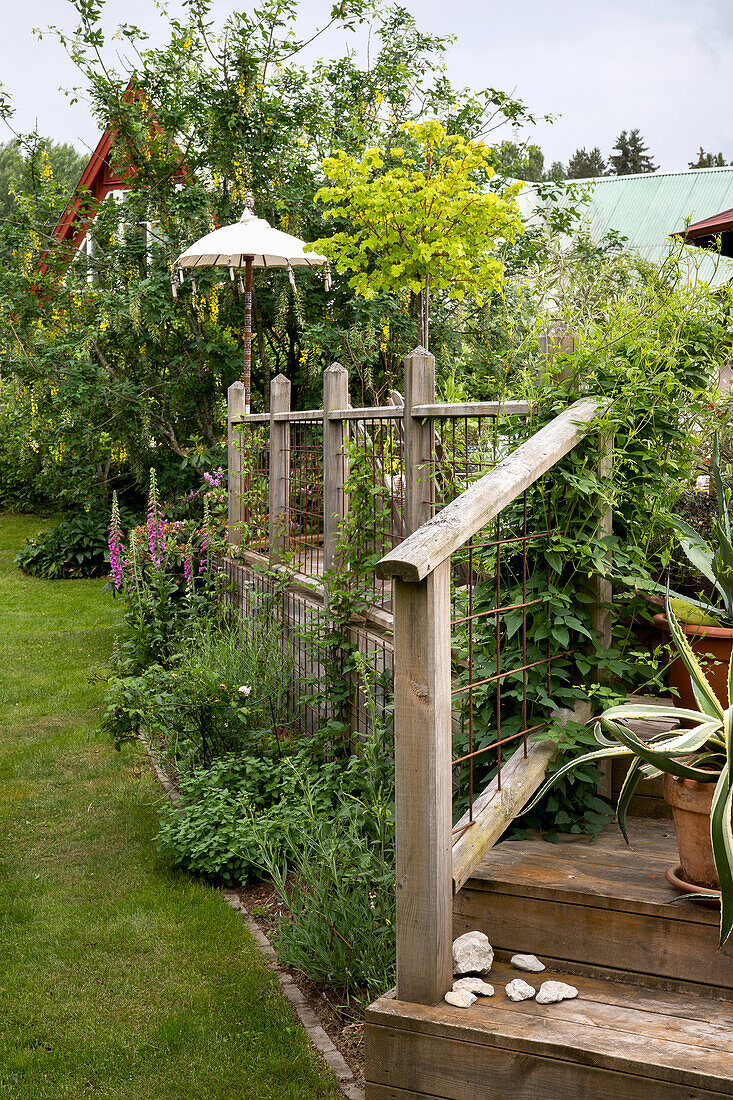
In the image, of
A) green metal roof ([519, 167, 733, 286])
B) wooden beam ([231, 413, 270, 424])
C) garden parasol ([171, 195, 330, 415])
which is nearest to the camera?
wooden beam ([231, 413, 270, 424])

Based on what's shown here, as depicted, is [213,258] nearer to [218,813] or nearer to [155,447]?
[155,447]

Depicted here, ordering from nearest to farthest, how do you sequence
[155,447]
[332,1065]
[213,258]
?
1. [332,1065]
2. [213,258]
3. [155,447]

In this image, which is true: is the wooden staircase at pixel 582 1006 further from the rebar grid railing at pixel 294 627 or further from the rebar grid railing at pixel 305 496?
the rebar grid railing at pixel 305 496

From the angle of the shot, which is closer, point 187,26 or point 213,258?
point 213,258

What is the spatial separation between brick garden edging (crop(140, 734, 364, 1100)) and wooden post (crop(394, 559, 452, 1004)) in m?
0.67

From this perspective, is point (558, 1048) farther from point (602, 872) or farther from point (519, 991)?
point (602, 872)

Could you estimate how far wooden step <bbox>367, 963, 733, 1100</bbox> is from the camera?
1.94 metres

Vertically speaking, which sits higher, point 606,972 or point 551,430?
point 551,430

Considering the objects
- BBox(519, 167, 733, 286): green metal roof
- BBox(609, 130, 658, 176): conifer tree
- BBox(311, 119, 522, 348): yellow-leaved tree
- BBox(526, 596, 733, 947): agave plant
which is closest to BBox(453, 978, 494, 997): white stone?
BBox(526, 596, 733, 947): agave plant

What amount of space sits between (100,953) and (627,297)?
9.93 ft

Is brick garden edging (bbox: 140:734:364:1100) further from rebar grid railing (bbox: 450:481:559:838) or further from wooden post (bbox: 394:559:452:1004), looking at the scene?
rebar grid railing (bbox: 450:481:559:838)

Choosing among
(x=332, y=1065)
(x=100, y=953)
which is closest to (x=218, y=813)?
(x=100, y=953)

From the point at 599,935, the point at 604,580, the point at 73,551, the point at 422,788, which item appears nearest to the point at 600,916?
the point at 599,935

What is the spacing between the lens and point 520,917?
2518 mm
